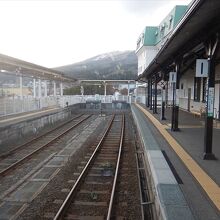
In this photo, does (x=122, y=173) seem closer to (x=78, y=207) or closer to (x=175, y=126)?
(x=78, y=207)

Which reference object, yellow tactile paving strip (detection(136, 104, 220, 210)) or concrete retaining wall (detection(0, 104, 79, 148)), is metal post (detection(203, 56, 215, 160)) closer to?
yellow tactile paving strip (detection(136, 104, 220, 210))

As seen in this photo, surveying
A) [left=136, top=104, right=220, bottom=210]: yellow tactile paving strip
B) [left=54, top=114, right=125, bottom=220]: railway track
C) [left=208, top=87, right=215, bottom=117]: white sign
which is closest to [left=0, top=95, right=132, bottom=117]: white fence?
[left=54, top=114, right=125, bottom=220]: railway track

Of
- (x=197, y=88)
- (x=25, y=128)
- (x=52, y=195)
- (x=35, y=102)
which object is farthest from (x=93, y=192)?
(x=35, y=102)

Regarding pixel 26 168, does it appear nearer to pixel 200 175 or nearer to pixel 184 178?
pixel 184 178

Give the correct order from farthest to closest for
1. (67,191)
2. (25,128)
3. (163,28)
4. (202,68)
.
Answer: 1. (163,28)
2. (25,128)
3. (67,191)
4. (202,68)

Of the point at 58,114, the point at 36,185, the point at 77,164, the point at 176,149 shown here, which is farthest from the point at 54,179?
the point at 58,114

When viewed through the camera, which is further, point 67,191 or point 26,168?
A: point 26,168

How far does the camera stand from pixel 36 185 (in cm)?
888

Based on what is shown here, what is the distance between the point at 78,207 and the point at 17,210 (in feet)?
4.13

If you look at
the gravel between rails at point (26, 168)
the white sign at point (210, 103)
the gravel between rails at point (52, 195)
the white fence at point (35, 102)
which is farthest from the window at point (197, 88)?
the white sign at point (210, 103)

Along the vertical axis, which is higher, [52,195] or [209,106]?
[209,106]

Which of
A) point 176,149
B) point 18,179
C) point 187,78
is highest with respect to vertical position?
point 187,78

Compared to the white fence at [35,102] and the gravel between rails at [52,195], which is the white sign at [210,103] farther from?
the white fence at [35,102]

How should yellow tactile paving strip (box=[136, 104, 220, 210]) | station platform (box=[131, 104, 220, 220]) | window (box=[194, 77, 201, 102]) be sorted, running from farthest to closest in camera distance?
window (box=[194, 77, 201, 102])
yellow tactile paving strip (box=[136, 104, 220, 210])
station platform (box=[131, 104, 220, 220])
